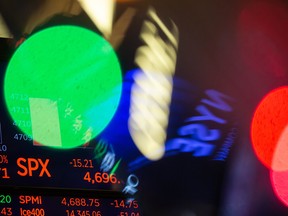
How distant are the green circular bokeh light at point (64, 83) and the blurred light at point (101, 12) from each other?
0.03 metres

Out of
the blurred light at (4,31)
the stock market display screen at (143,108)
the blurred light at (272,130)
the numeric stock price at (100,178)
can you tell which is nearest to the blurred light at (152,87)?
the stock market display screen at (143,108)

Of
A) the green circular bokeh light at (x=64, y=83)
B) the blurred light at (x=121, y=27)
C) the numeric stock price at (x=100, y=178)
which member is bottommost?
the numeric stock price at (x=100, y=178)

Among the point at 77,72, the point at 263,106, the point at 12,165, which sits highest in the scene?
the point at 77,72

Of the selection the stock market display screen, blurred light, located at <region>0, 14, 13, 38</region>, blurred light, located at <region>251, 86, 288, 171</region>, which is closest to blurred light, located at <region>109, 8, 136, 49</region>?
the stock market display screen

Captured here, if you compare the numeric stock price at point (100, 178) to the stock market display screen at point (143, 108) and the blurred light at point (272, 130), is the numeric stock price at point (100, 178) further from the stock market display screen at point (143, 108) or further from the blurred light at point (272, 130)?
the blurred light at point (272, 130)

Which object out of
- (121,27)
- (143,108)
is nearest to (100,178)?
(143,108)

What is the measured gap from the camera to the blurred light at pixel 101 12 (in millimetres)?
1206

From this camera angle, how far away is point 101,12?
1.21 m

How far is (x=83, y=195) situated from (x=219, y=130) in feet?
1.53

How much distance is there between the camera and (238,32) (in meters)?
1.20

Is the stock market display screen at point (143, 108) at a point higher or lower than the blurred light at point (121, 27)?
lower

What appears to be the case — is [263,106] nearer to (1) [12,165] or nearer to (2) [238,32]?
(2) [238,32]

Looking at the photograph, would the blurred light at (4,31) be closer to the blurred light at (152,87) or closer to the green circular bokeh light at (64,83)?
the green circular bokeh light at (64,83)

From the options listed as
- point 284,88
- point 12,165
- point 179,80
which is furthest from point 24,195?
point 284,88
